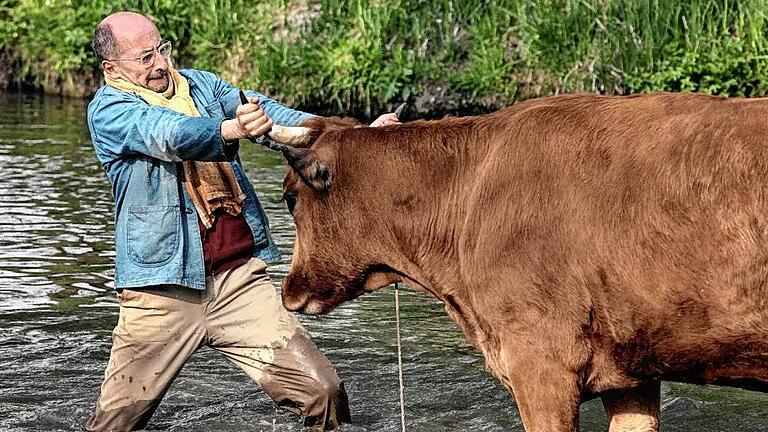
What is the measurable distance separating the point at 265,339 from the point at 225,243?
50 cm

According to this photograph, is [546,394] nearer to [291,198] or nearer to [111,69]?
[291,198]

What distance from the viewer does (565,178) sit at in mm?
5586

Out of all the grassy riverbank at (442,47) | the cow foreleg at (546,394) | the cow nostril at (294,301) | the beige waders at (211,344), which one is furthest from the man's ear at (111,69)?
the grassy riverbank at (442,47)

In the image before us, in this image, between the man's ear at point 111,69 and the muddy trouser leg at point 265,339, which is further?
the muddy trouser leg at point 265,339

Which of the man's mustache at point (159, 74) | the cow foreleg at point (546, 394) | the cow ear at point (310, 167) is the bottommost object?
the cow foreleg at point (546, 394)

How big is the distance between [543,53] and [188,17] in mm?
5625

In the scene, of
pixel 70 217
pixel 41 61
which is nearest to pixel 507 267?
pixel 70 217

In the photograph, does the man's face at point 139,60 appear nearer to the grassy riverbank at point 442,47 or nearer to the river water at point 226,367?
the river water at point 226,367

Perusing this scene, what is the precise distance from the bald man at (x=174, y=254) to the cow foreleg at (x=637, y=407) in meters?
1.42

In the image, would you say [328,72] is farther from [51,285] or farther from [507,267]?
[507,267]

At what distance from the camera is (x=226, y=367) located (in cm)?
878

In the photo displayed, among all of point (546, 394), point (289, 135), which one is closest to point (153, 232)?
point (289, 135)

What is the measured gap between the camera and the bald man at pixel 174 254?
21.8 feet

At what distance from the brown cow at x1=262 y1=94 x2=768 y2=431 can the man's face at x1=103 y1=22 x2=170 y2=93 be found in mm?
896
